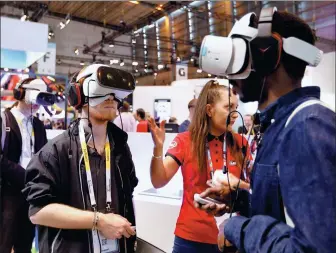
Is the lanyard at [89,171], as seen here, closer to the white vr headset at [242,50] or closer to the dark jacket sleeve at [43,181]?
the dark jacket sleeve at [43,181]

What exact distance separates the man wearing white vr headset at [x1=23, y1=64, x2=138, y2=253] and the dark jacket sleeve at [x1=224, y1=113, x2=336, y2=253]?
0.66 meters

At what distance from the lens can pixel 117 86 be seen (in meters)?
1.39

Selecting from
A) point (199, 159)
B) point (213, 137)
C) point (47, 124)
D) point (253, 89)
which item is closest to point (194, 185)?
point (199, 159)

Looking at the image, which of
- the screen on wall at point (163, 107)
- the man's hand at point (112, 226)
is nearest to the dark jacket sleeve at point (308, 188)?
the man's hand at point (112, 226)

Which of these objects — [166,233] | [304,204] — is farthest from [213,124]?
[166,233]

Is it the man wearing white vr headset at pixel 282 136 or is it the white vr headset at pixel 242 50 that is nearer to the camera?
the man wearing white vr headset at pixel 282 136

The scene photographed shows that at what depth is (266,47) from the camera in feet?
2.76

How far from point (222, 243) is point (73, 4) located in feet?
39.9

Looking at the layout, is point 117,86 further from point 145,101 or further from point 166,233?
point 145,101

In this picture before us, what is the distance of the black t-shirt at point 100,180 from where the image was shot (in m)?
1.32

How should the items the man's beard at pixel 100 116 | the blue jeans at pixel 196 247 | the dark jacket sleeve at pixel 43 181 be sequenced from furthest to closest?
the blue jeans at pixel 196 247, the man's beard at pixel 100 116, the dark jacket sleeve at pixel 43 181

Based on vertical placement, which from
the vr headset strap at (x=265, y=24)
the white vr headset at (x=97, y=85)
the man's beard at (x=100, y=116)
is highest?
the vr headset strap at (x=265, y=24)

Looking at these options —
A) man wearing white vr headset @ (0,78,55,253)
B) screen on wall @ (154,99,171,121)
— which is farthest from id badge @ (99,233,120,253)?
screen on wall @ (154,99,171,121)

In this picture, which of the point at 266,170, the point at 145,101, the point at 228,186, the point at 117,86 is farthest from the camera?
the point at 145,101
